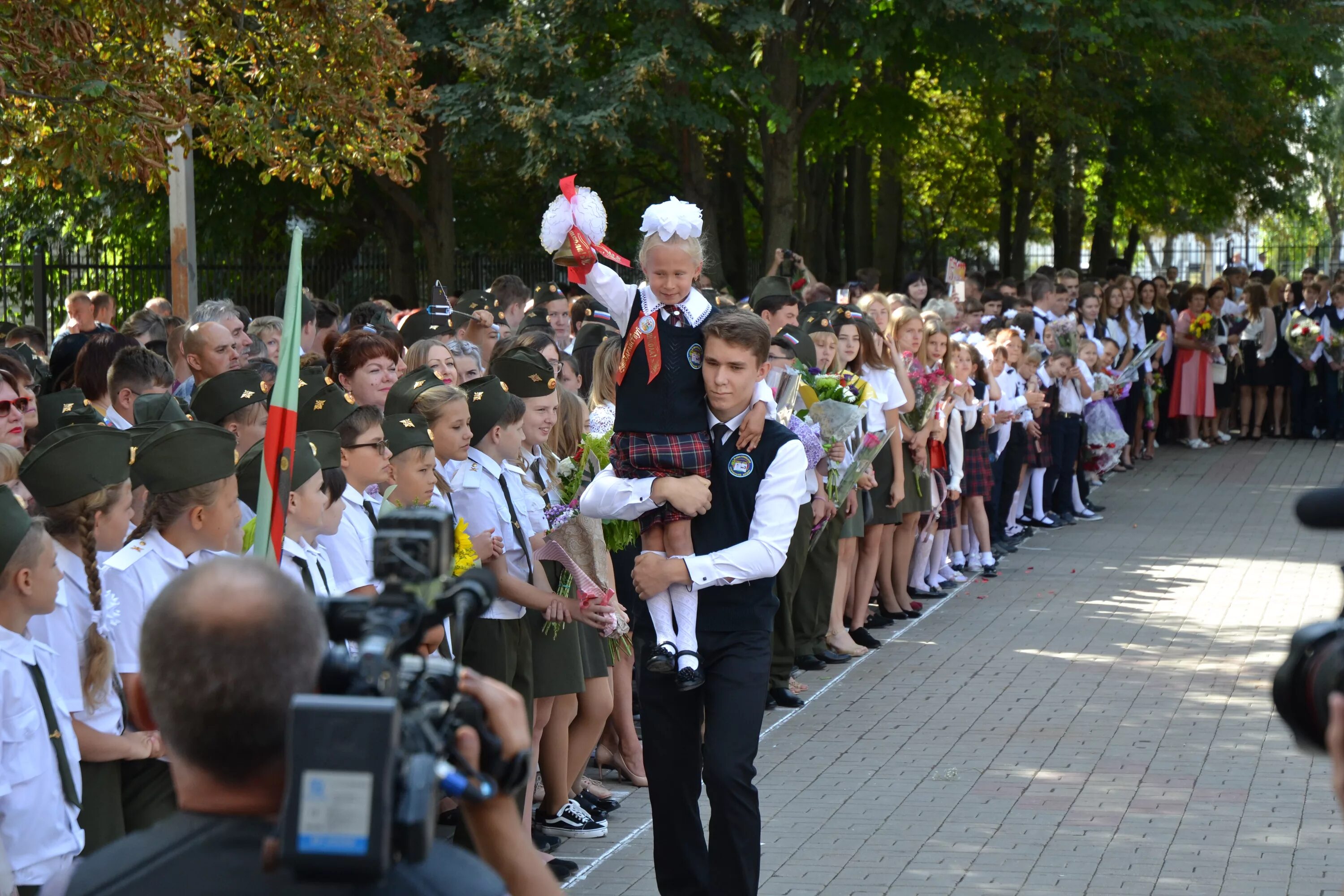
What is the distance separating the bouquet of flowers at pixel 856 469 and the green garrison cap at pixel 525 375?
2830 mm

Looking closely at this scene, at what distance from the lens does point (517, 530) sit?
618 cm

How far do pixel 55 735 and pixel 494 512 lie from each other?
237cm

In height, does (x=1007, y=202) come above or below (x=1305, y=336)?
above

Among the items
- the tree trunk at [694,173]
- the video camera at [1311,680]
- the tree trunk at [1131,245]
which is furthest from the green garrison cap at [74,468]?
the tree trunk at [1131,245]

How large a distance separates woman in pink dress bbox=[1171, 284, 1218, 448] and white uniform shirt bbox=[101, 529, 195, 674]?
62.1 ft

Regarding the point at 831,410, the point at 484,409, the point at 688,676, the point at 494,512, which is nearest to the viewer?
the point at 688,676

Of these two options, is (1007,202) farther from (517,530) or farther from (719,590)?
(719,590)

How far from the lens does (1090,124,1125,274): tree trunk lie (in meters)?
25.2

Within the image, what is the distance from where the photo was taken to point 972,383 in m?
13.2

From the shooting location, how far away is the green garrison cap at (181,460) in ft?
14.9

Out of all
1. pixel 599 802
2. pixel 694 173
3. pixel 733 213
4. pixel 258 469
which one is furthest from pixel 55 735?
pixel 733 213

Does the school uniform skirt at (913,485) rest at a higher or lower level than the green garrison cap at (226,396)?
lower

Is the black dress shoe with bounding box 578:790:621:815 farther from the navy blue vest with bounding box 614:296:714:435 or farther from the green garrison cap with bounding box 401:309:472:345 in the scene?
the green garrison cap with bounding box 401:309:472:345

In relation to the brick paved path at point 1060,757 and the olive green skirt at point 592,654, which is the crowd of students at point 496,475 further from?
the brick paved path at point 1060,757
